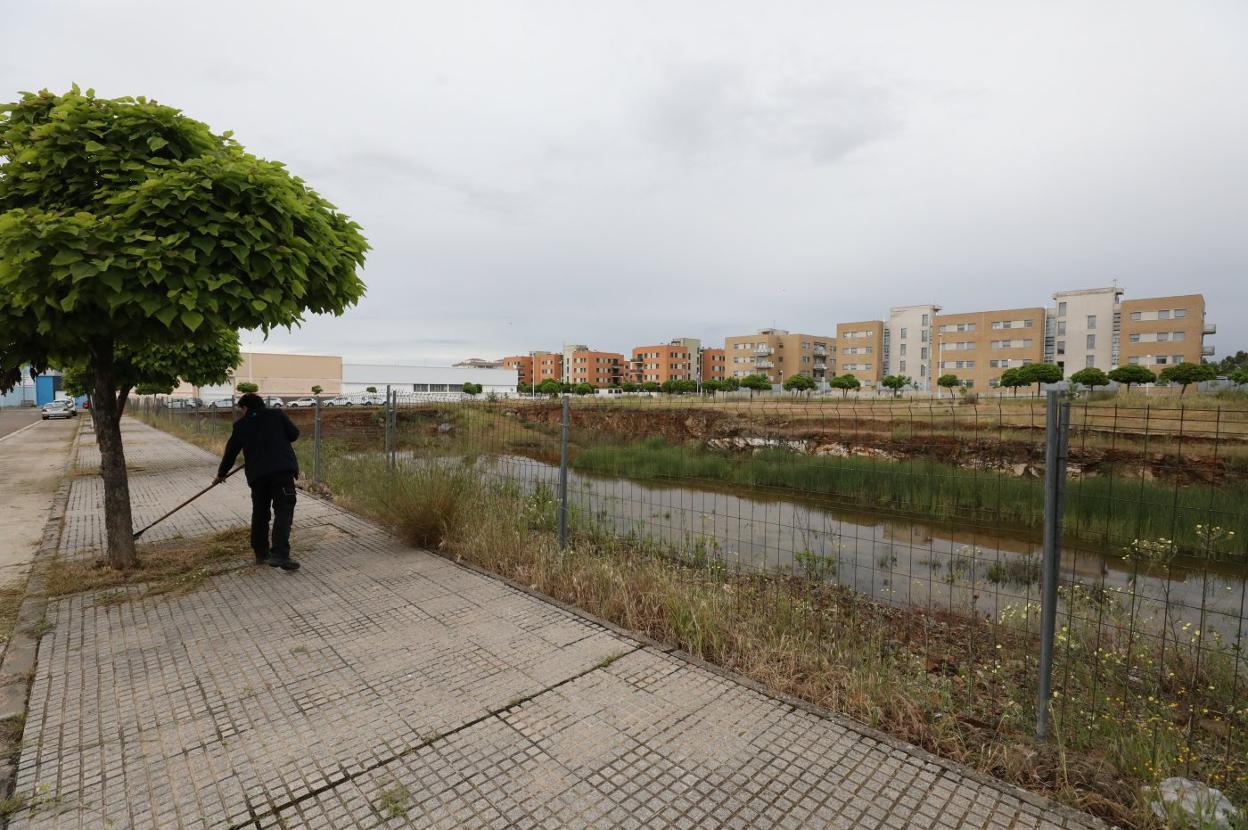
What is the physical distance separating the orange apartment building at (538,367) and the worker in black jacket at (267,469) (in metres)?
110

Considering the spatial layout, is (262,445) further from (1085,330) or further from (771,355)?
(771,355)

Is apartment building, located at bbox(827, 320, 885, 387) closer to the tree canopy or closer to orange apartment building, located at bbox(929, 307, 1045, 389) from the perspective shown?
orange apartment building, located at bbox(929, 307, 1045, 389)

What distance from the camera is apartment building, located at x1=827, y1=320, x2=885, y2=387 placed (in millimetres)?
77750

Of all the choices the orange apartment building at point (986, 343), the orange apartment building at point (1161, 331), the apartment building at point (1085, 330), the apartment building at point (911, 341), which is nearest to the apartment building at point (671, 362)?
the apartment building at point (911, 341)

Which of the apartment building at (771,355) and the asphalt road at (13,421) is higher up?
the apartment building at (771,355)

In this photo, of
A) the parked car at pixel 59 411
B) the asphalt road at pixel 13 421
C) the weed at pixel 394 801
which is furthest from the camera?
the parked car at pixel 59 411

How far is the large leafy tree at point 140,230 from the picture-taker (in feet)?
13.3

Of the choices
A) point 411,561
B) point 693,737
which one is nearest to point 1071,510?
point 693,737

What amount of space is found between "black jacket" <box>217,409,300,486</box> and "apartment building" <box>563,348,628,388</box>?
106115 millimetres

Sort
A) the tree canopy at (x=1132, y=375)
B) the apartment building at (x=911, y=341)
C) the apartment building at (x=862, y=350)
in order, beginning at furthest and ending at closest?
the apartment building at (x=862, y=350), the apartment building at (x=911, y=341), the tree canopy at (x=1132, y=375)

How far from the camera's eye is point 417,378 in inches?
3474

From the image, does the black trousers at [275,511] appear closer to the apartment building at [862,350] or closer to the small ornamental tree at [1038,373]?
the small ornamental tree at [1038,373]

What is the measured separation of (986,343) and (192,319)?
243ft

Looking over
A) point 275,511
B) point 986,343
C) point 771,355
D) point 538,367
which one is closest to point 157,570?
point 275,511
